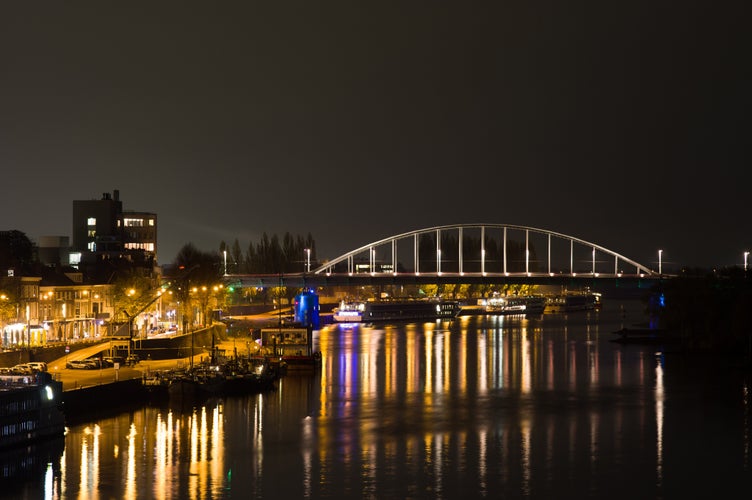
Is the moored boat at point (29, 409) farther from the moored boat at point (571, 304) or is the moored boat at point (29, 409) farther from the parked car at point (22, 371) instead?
the moored boat at point (571, 304)

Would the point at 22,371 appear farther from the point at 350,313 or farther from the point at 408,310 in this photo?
the point at 408,310

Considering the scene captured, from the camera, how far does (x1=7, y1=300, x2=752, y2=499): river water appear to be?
3472 cm

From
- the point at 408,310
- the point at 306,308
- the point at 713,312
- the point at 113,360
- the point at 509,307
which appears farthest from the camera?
the point at 509,307

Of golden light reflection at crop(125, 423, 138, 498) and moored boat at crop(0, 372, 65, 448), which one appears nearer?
golden light reflection at crop(125, 423, 138, 498)

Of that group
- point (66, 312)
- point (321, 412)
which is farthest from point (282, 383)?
point (66, 312)

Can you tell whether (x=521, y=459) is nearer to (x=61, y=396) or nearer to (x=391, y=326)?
(x=61, y=396)

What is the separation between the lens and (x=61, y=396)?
136ft

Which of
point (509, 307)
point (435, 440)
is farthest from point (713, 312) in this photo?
point (509, 307)

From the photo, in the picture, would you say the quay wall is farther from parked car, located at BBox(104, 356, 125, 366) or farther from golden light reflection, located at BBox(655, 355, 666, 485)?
golden light reflection, located at BBox(655, 355, 666, 485)

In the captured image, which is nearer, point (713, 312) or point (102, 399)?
point (102, 399)

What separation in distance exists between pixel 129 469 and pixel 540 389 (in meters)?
28.6

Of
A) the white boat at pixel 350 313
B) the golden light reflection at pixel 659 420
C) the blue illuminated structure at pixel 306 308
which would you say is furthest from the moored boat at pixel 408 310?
the golden light reflection at pixel 659 420

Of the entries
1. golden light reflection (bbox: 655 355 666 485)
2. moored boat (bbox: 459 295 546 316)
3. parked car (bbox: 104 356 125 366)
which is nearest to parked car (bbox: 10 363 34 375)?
parked car (bbox: 104 356 125 366)

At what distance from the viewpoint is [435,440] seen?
42.5 metres
